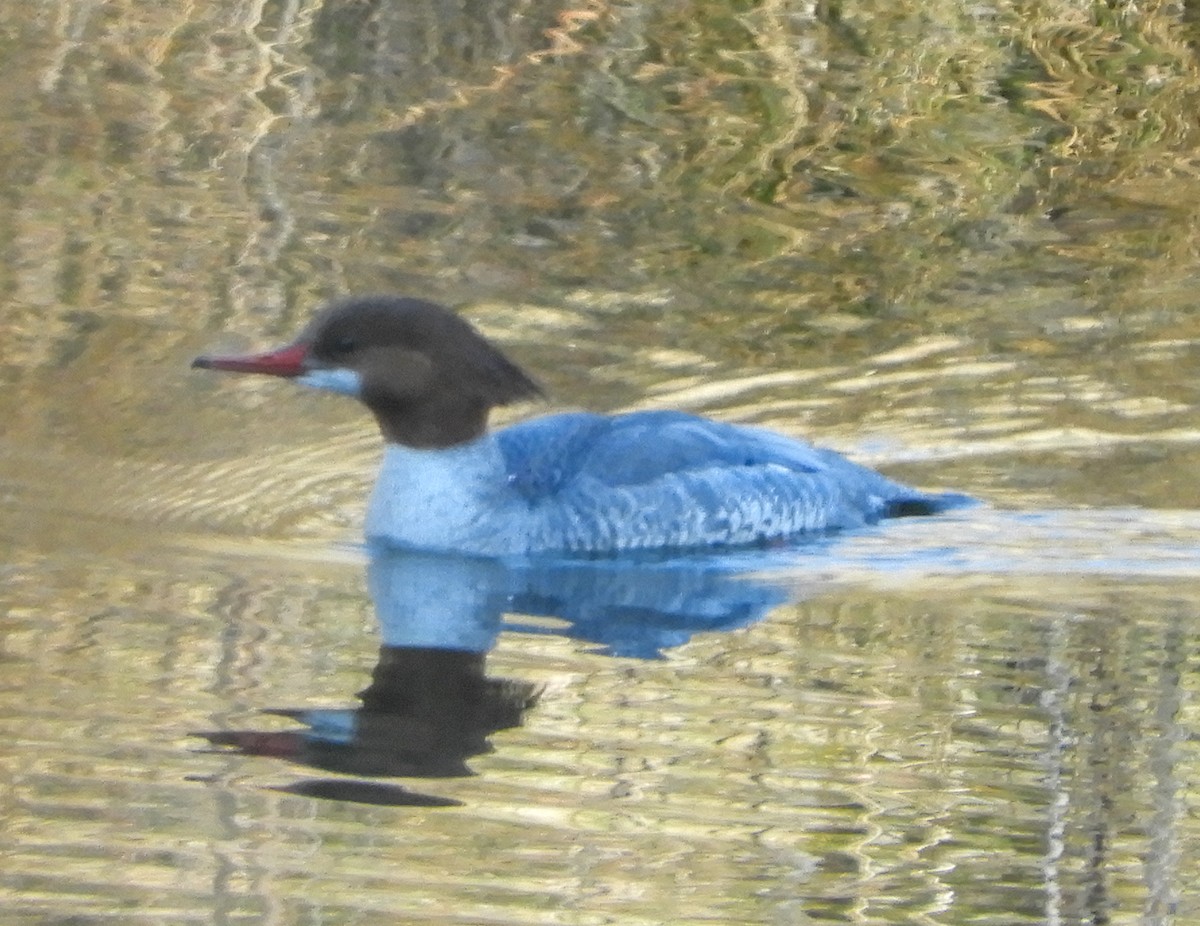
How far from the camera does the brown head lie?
9.23m

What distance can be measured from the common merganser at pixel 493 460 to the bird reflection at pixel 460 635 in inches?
4.8

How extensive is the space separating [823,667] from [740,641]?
0.40 meters

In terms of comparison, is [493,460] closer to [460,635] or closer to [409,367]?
[409,367]

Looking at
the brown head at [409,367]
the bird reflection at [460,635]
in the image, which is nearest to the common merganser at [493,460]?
the brown head at [409,367]

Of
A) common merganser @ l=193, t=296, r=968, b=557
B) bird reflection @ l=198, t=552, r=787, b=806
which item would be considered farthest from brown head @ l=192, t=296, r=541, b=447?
bird reflection @ l=198, t=552, r=787, b=806

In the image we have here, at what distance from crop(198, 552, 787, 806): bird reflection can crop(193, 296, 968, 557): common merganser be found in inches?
4.8

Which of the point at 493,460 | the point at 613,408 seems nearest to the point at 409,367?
the point at 493,460

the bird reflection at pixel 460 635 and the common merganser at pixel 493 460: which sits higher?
the common merganser at pixel 493 460

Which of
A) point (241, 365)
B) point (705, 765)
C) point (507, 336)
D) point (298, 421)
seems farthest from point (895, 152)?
point (705, 765)

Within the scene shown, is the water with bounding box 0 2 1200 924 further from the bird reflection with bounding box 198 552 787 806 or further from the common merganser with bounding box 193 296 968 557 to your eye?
the common merganser with bounding box 193 296 968 557

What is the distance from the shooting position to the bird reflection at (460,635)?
6.78 meters

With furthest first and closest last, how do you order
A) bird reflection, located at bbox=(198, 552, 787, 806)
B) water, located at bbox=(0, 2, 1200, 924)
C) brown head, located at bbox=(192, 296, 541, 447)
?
brown head, located at bbox=(192, 296, 541, 447), bird reflection, located at bbox=(198, 552, 787, 806), water, located at bbox=(0, 2, 1200, 924)

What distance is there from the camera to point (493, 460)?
953 cm

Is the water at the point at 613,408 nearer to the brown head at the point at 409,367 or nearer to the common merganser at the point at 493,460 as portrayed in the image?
the common merganser at the point at 493,460
